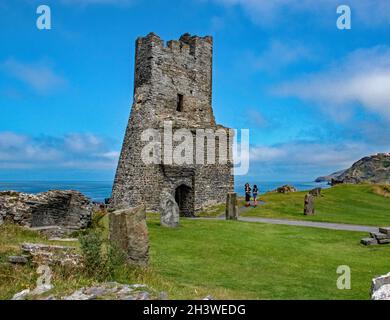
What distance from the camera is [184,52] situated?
31.6 m

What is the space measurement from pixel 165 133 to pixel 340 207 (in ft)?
49.9

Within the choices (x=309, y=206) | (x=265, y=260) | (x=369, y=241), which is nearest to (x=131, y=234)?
(x=265, y=260)

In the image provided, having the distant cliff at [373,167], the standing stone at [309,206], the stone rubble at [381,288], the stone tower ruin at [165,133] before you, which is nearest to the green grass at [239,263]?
the stone rubble at [381,288]

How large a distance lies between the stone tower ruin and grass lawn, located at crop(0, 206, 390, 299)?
9.48 metres

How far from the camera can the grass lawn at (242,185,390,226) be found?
23.9m

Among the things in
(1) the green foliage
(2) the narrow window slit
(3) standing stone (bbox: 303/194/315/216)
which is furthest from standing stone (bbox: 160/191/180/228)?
(2) the narrow window slit

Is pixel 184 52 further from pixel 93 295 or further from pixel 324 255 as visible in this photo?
pixel 93 295

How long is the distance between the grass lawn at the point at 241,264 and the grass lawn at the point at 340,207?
608 cm

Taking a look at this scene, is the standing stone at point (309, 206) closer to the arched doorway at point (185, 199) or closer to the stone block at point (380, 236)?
the arched doorway at point (185, 199)

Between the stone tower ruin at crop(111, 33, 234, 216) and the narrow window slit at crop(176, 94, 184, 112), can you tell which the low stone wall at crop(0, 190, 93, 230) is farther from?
the narrow window slit at crop(176, 94, 184, 112)

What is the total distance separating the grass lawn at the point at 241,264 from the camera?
788 centimetres

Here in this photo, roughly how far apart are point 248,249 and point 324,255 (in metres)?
2.63

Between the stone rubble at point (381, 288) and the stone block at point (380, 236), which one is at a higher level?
the stone rubble at point (381, 288)
